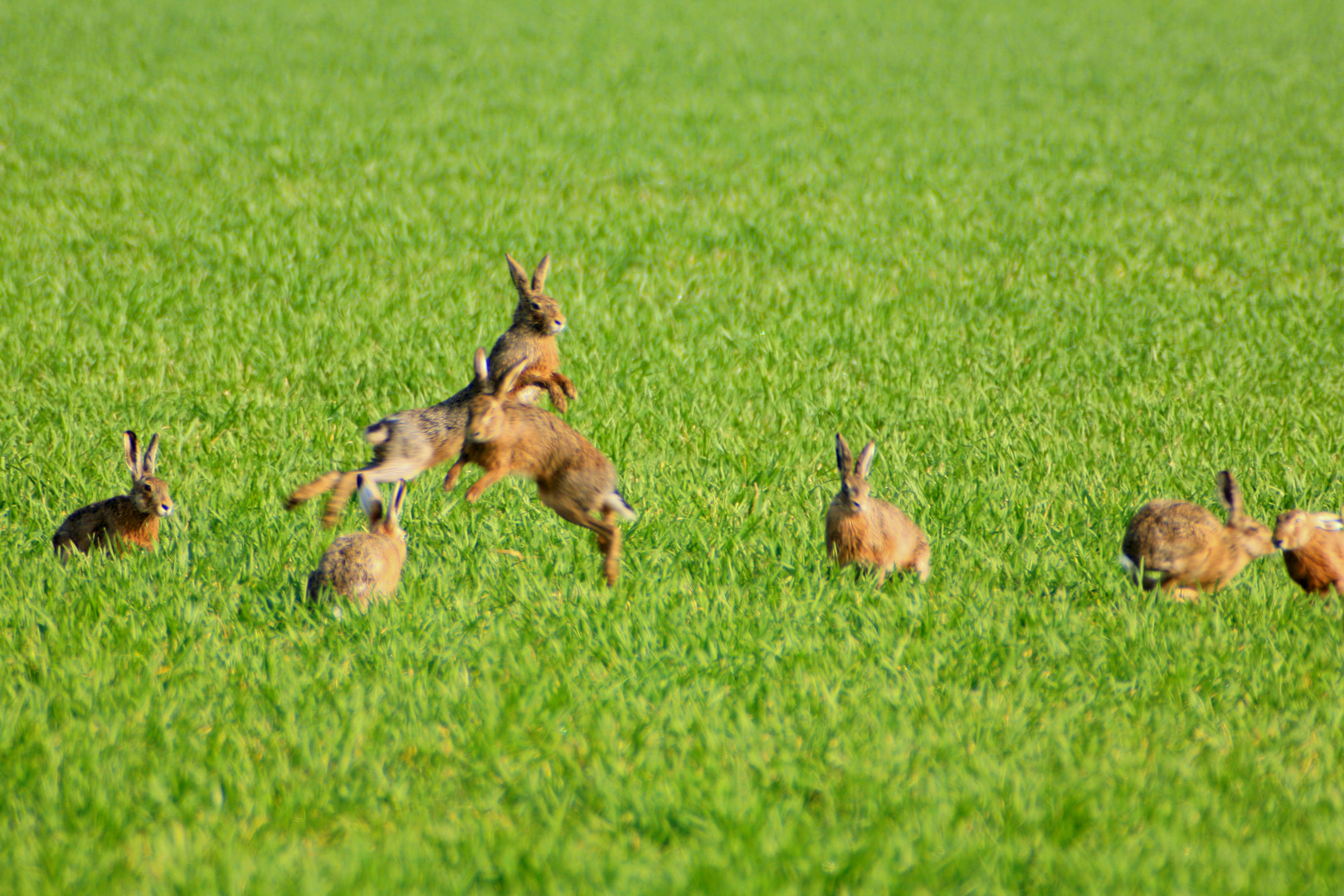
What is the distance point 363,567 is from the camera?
4.79 m

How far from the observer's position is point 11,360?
27.2 ft

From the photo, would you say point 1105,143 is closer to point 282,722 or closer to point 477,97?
point 477,97

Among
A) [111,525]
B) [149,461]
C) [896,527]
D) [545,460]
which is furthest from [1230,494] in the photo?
[111,525]

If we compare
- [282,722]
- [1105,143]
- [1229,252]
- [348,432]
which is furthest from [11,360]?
[1105,143]

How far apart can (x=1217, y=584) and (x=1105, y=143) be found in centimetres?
1414

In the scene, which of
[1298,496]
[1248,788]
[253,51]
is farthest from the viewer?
[253,51]

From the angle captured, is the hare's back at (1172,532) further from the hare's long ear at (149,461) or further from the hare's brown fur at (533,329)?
the hare's long ear at (149,461)

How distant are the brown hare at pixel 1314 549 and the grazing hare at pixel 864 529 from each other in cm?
153

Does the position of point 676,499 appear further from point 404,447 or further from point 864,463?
point 404,447

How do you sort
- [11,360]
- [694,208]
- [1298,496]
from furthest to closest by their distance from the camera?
[694,208] < [11,360] < [1298,496]

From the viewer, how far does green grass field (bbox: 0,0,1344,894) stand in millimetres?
3525

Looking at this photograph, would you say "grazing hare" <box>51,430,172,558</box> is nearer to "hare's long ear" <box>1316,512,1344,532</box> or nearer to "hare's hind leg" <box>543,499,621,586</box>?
"hare's hind leg" <box>543,499,621,586</box>

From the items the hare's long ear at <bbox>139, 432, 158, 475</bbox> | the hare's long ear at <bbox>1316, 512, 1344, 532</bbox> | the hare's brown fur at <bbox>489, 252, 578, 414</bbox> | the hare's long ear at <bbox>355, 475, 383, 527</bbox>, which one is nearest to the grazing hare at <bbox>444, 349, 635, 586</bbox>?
the hare's long ear at <bbox>355, 475, 383, 527</bbox>

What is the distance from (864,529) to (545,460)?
5.22 feet
